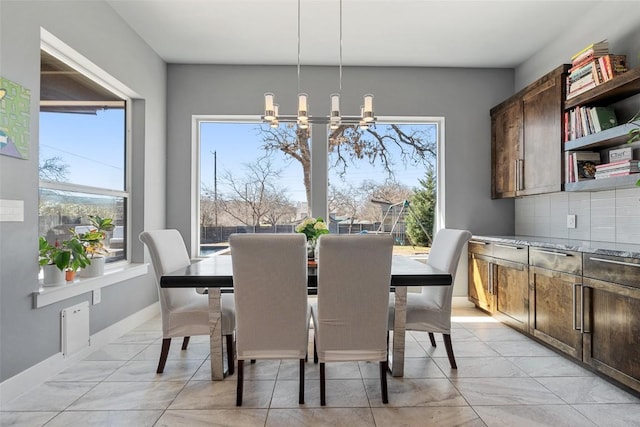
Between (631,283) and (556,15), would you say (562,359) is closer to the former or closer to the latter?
(631,283)

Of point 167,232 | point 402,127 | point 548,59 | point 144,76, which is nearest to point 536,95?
point 548,59

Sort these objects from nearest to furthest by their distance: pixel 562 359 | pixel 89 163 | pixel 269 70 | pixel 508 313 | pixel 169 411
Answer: pixel 169 411, pixel 562 359, pixel 89 163, pixel 508 313, pixel 269 70

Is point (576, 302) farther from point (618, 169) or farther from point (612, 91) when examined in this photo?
point (612, 91)

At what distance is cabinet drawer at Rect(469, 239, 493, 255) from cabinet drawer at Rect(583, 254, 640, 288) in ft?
4.45

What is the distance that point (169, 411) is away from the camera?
2037 millimetres

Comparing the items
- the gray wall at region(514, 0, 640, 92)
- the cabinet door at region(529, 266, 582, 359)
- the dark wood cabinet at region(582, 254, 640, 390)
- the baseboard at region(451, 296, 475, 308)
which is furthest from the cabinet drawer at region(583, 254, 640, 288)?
the baseboard at region(451, 296, 475, 308)

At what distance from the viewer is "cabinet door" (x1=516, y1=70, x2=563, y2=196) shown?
10.6 ft

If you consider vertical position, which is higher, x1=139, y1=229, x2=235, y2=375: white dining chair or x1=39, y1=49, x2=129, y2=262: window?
x1=39, y1=49, x2=129, y2=262: window

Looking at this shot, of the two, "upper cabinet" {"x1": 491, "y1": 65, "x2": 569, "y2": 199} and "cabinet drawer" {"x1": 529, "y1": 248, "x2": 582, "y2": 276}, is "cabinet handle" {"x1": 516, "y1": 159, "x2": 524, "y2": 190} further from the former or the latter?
"cabinet drawer" {"x1": 529, "y1": 248, "x2": 582, "y2": 276}

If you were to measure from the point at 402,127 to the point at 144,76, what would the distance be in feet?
9.34

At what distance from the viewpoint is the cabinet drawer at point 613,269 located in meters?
2.10

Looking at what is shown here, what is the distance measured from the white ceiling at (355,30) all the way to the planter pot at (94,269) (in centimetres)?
210

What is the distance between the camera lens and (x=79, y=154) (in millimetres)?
3033

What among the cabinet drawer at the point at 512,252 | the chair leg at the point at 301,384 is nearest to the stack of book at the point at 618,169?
the cabinet drawer at the point at 512,252
